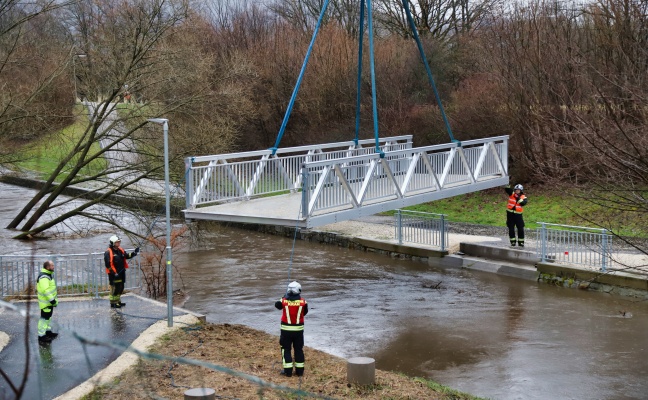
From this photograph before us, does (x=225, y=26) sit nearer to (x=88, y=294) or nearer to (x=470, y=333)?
(x=88, y=294)

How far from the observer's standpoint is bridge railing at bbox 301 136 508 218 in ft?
50.2

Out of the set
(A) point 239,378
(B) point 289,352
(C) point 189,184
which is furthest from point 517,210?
(A) point 239,378

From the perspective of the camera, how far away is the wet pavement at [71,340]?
1127cm

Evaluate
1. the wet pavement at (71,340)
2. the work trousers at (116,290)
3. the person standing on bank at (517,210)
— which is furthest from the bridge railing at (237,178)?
the person standing on bank at (517,210)

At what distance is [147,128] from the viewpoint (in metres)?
24.6

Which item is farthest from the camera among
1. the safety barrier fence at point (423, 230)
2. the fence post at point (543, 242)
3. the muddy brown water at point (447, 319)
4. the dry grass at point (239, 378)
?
the safety barrier fence at point (423, 230)

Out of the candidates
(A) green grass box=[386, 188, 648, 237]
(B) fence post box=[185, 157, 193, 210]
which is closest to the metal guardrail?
(A) green grass box=[386, 188, 648, 237]

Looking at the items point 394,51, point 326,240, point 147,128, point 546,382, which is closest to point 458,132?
point 394,51

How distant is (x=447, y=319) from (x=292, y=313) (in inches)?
242

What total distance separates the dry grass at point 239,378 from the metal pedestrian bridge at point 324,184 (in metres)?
2.67

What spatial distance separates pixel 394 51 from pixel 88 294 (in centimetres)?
2683

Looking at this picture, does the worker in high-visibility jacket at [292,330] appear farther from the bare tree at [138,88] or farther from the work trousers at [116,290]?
the bare tree at [138,88]

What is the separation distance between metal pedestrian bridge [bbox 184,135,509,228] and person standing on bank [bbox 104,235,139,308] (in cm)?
167

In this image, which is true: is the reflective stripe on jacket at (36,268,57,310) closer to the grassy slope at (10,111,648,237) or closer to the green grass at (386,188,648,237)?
the grassy slope at (10,111,648,237)
